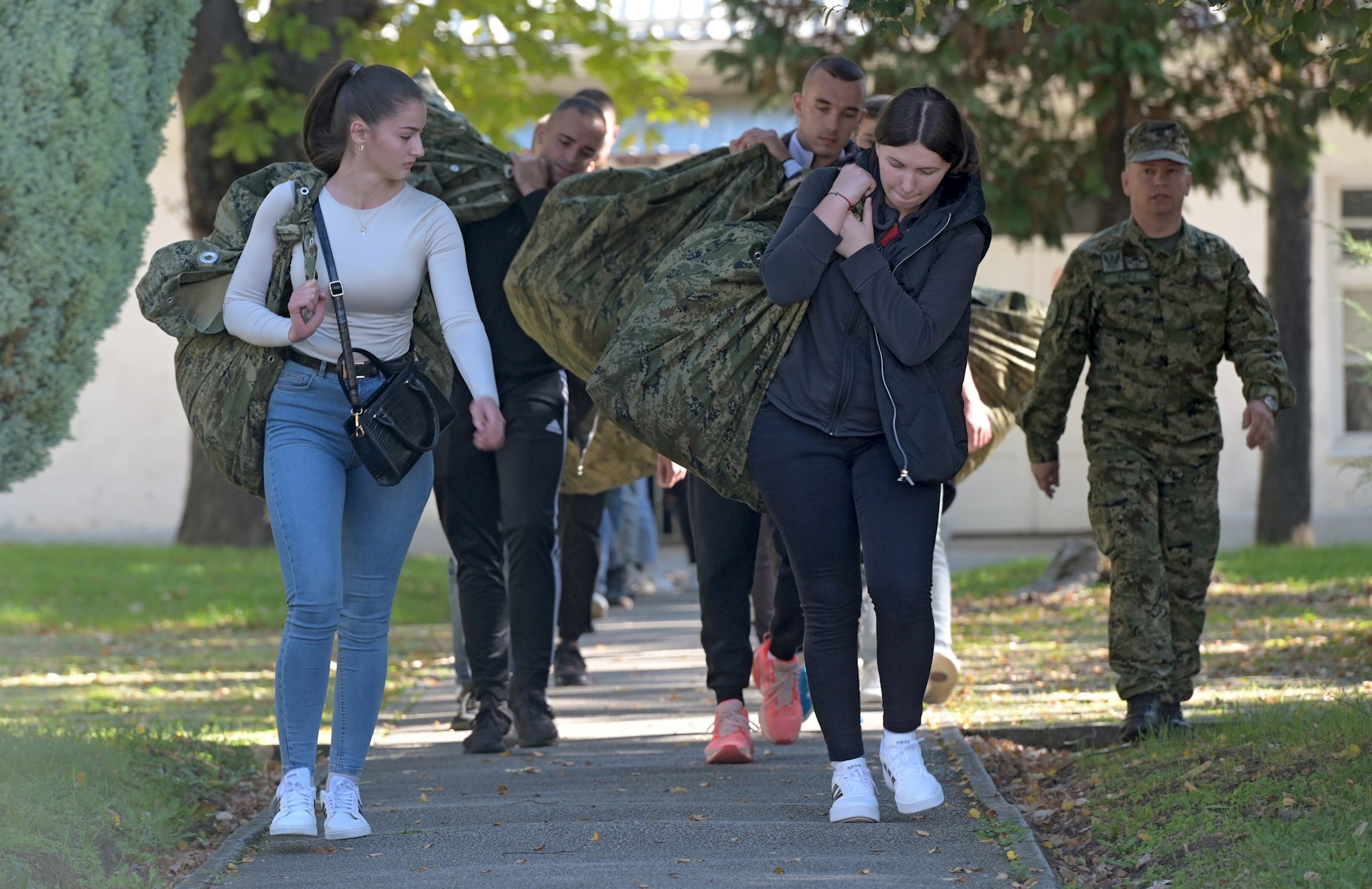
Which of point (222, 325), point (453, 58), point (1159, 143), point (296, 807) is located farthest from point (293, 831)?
point (453, 58)

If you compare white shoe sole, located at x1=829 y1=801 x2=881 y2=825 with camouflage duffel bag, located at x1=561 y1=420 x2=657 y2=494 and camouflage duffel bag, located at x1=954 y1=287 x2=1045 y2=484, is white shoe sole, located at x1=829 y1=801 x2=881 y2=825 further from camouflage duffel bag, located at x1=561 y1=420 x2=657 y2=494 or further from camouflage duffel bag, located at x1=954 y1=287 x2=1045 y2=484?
camouflage duffel bag, located at x1=561 y1=420 x2=657 y2=494

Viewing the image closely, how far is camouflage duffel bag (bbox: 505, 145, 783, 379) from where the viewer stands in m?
5.41

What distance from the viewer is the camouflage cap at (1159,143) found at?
557 centimetres

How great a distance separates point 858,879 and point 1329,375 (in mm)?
15464

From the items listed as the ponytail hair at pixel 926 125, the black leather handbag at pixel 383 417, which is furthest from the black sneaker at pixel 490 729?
the ponytail hair at pixel 926 125

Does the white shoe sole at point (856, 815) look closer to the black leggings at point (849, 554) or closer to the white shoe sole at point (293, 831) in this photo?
the black leggings at point (849, 554)

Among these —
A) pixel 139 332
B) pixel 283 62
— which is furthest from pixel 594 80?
pixel 139 332

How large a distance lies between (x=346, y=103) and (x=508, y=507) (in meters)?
1.75

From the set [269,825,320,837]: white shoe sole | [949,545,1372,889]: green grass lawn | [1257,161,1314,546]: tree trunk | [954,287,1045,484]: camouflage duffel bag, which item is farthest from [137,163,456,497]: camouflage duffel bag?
[1257,161,1314,546]: tree trunk

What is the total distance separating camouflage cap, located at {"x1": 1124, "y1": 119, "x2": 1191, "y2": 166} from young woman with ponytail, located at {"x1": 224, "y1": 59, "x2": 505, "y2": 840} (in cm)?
242

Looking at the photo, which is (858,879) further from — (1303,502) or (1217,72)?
(1303,502)

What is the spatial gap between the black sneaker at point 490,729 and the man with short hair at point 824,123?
209 centimetres

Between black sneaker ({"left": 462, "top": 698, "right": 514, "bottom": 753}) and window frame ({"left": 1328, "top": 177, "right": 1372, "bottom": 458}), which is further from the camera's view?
window frame ({"left": 1328, "top": 177, "right": 1372, "bottom": 458})

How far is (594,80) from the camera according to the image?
56.4ft
